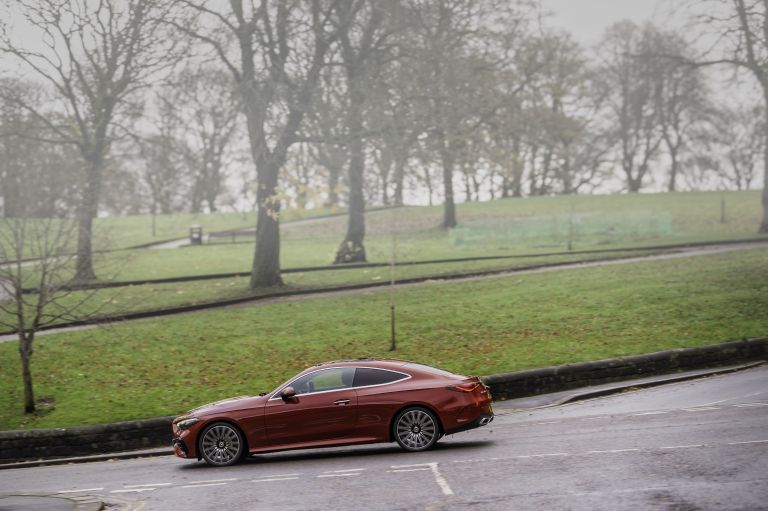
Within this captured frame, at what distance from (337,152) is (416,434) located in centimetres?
1904

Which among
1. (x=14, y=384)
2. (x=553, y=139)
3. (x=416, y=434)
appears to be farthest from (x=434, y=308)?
(x=553, y=139)

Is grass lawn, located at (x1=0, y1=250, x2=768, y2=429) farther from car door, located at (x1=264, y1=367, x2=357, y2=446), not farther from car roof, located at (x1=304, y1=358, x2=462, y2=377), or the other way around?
car roof, located at (x1=304, y1=358, x2=462, y2=377)

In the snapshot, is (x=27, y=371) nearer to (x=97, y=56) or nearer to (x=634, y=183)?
(x=97, y=56)

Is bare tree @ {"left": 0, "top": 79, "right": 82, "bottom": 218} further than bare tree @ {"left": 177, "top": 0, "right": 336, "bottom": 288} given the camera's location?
Yes

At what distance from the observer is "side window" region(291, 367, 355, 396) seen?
1466 cm

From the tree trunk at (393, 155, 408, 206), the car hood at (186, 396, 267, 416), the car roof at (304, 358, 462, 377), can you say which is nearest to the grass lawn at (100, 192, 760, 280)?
the tree trunk at (393, 155, 408, 206)

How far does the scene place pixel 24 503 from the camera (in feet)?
40.8

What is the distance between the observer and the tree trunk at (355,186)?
3172 cm

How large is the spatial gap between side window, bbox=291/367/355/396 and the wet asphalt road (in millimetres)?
1107

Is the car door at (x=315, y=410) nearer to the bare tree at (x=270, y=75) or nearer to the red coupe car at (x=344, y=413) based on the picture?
the red coupe car at (x=344, y=413)

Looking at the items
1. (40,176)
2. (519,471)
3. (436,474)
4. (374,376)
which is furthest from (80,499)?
(40,176)

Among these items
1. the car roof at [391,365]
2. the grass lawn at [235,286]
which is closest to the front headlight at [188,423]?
the car roof at [391,365]

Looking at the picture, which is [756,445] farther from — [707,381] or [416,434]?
[707,381]

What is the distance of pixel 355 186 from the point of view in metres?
34.9
